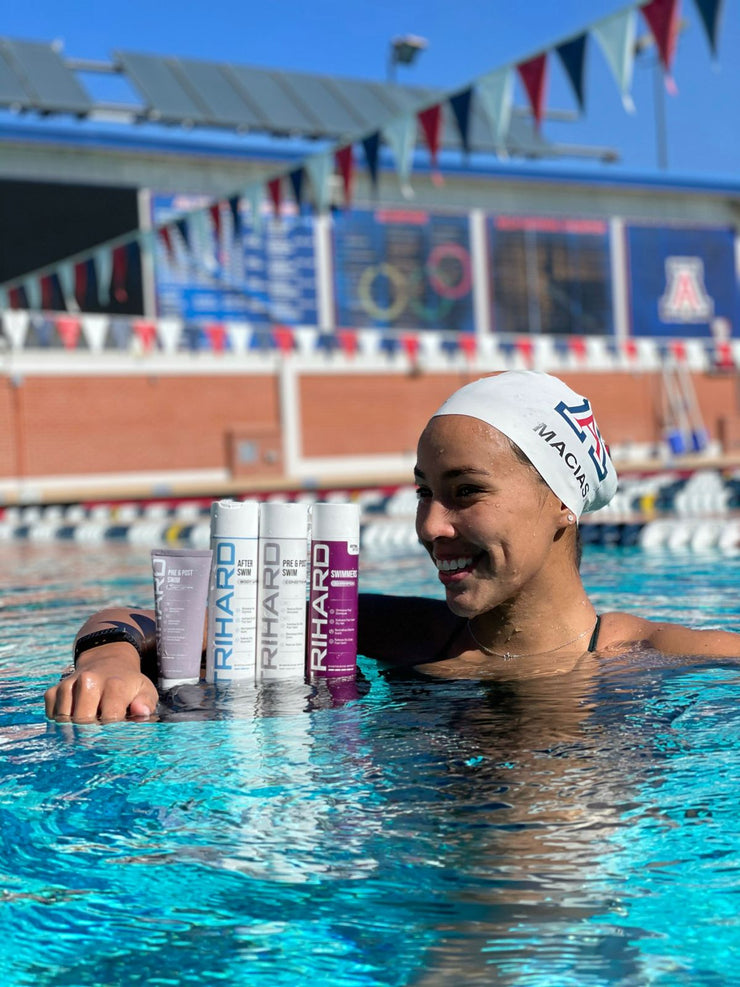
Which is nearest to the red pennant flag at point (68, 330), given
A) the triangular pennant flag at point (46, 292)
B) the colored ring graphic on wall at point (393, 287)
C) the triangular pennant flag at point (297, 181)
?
the triangular pennant flag at point (46, 292)

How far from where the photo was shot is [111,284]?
75.4ft

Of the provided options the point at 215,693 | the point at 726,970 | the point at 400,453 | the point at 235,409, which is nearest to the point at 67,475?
the point at 235,409

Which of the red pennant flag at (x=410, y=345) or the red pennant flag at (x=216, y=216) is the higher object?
the red pennant flag at (x=216, y=216)

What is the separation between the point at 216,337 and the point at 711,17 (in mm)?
15409

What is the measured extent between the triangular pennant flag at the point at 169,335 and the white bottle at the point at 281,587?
20750 millimetres

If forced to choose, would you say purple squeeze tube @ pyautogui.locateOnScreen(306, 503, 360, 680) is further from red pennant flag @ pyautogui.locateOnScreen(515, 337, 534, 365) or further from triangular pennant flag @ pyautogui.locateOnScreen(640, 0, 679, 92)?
red pennant flag @ pyautogui.locateOnScreen(515, 337, 534, 365)

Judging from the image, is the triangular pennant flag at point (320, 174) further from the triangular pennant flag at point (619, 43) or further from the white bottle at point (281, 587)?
the white bottle at point (281, 587)

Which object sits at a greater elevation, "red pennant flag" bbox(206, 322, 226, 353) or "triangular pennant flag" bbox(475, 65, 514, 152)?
"triangular pennant flag" bbox(475, 65, 514, 152)

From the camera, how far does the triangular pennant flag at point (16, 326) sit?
68.5 ft

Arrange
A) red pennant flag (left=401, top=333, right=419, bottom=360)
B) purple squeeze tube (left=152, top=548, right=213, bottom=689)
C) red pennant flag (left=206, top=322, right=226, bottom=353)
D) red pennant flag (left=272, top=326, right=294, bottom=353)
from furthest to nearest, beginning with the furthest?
red pennant flag (left=401, top=333, right=419, bottom=360), red pennant flag (left=272, top=326, right=294, bottom=353), red pennant flag (left=206, top=322, right=226, bottom=353), purple squeeze tube (left=152, top=548, right=213, bottom=689)

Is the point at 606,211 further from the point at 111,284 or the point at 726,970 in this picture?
the point at 726,970

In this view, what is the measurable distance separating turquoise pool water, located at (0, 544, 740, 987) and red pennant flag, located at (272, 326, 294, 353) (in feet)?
71.6

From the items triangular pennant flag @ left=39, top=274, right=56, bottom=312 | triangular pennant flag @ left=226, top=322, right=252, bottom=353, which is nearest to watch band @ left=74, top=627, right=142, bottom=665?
triangular pennant flag @ left=39, top=274, right=56, bottom=312

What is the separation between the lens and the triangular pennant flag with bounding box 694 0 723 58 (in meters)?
9.34
